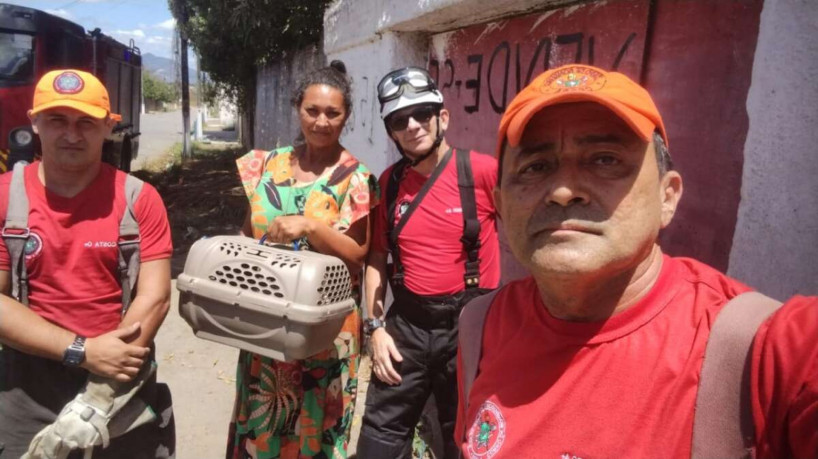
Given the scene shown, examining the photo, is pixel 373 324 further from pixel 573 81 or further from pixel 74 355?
pixel 573 81

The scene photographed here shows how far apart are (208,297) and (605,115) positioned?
142cm

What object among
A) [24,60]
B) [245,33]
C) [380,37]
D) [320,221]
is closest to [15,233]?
[320,221]

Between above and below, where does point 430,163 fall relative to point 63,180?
above

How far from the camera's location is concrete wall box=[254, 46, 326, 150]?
30.2 feet

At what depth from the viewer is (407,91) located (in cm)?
229

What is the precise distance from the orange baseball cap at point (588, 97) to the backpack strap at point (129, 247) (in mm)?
1604

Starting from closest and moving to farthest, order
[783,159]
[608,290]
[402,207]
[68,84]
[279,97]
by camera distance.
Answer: [608,290] < [783,159] < [68,84] < [402,207] < [279,97]

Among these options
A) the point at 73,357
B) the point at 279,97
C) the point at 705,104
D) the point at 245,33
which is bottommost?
the point at 73,357

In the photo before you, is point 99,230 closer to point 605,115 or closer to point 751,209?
point 605,115

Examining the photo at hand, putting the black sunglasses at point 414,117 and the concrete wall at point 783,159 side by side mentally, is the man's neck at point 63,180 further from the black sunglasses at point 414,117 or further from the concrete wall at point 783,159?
the concrete wall at point 783,159

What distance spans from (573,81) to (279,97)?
1098 cm

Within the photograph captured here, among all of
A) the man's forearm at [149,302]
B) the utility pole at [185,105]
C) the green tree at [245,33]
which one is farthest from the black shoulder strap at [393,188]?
the utility pole at [185,105]

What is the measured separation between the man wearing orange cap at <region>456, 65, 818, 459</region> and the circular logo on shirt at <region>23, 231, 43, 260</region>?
1.67 meters

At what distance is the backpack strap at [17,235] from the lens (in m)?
1.99
